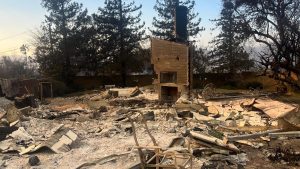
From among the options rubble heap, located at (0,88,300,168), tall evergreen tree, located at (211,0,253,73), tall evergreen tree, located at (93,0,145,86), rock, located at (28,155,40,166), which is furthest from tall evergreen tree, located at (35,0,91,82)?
rock, located at (28,155,40,166)

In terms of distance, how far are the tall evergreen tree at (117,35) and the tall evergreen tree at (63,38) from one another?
6.38 feet

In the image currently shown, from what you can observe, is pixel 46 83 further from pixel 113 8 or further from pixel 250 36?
pixel 250 36

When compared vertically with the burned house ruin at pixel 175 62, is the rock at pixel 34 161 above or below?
below

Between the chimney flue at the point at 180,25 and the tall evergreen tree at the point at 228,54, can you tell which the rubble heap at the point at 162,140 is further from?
the tall evergreen tree at the point at 228,54

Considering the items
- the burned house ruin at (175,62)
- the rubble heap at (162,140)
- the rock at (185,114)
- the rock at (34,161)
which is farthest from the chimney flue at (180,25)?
the rock at (34,161)

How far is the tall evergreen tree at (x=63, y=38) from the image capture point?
3994 cm

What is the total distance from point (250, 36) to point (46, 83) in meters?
17.0

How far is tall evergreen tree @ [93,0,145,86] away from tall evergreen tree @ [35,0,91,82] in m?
1.94

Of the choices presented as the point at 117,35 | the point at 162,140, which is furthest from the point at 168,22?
the point at 162,140

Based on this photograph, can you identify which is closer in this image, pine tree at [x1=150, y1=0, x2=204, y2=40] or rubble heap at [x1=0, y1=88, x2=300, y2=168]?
rubble heap at [x1=0, y1=88, x2=300, y2=168]

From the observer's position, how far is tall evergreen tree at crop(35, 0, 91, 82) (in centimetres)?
3994

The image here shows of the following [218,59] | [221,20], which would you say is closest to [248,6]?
[221,20]

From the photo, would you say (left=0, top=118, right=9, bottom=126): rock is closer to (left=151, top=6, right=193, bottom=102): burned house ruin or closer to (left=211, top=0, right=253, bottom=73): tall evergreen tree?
(left=151, top=6, right=193, bottom=102): burned house ruin

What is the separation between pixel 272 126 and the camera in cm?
1352
